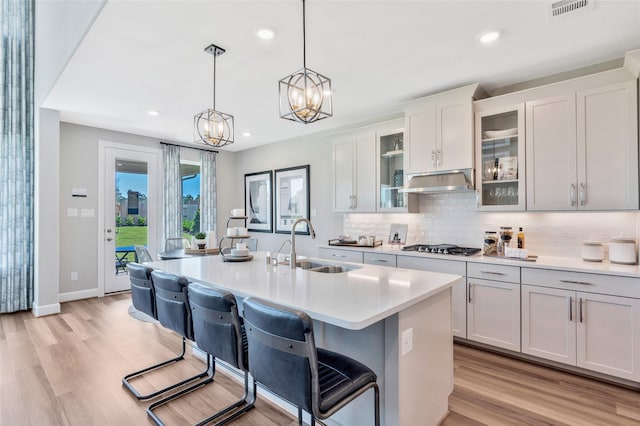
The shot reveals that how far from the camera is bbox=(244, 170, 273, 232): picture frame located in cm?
609

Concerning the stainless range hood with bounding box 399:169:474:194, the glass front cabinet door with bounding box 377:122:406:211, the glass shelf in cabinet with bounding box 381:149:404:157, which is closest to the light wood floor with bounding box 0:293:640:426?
the stainless range hood with bounding box 399:169:474:194

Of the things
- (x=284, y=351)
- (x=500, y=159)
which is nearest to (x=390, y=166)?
(x=500, y=159)

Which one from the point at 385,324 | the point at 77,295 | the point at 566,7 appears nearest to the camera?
the point at 385,324

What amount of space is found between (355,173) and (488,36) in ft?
7.49

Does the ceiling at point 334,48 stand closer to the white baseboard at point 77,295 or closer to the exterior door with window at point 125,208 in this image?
the exterior door with window at point 125,208

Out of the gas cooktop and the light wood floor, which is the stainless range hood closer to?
the gas cooktop

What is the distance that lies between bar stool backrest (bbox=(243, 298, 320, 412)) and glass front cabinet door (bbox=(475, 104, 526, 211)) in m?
2.73

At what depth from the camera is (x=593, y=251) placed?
2.80m

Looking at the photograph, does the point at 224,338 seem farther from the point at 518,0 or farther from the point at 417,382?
the point at 518,0

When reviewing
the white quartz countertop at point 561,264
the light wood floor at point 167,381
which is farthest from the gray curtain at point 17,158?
the white quartz countertop at point 561,264

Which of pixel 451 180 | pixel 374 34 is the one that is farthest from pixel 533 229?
pixel 374 34

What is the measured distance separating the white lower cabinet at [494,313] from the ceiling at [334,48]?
6.60 ft

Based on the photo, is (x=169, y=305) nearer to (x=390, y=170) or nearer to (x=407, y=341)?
(x=407, y=341)

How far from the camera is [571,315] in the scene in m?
2.59
